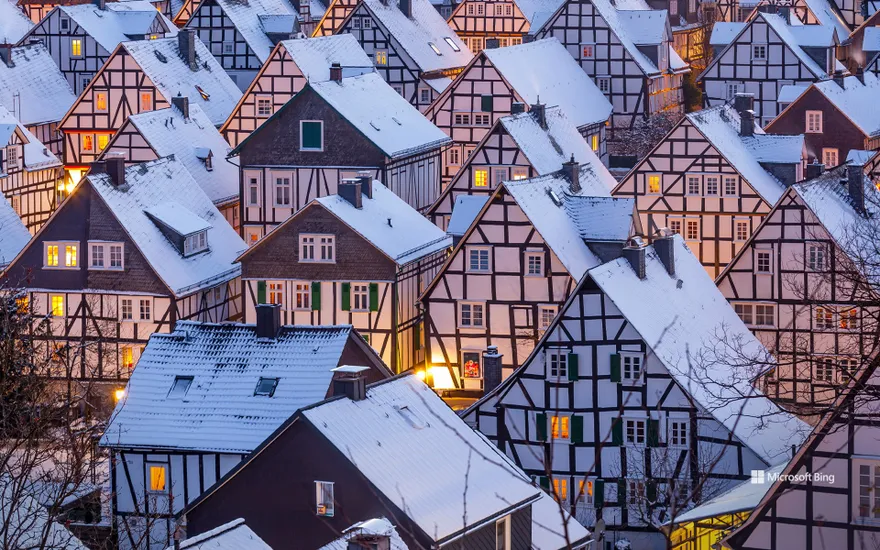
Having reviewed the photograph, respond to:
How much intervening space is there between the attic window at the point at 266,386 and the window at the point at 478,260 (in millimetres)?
14902

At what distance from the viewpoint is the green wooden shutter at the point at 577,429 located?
49.8 meters

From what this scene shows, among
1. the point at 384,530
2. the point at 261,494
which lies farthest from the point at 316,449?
the point at 384,530

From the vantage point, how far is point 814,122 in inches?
3388

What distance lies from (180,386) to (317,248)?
1529 centimetres

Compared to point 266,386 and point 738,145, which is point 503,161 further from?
point 266,386

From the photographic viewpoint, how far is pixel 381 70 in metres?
94.6

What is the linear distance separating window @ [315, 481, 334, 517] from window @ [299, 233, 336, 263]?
22.7 m

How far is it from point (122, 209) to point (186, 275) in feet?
8.87

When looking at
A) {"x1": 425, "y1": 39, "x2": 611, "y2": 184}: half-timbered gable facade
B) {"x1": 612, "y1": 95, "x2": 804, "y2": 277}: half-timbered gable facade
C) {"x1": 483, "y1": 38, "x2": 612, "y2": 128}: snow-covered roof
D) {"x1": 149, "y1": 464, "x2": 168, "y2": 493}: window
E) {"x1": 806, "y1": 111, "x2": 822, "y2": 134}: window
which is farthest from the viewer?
{"x1": 806, "y1": 111, "x2": 822, "y2": 134}: window

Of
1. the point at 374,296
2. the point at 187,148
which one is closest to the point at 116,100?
the point at 187,148

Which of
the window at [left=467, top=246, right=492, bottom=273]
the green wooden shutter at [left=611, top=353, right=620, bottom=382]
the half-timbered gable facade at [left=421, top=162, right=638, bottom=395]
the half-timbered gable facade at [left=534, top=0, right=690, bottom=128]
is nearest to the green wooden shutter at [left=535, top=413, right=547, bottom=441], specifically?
the green wooden shutter at [left=611, top=353, right=620, bottom=382]

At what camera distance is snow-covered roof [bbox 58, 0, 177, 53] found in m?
97.6

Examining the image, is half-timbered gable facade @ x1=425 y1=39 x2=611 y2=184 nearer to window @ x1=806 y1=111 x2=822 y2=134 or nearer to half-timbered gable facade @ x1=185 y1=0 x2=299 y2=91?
window @ x1=806 y1=111 x2=822 y2=134

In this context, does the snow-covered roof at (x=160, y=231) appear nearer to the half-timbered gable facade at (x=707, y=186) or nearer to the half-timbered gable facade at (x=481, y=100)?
the half-timbered gable facade at (x=707, y=186)
